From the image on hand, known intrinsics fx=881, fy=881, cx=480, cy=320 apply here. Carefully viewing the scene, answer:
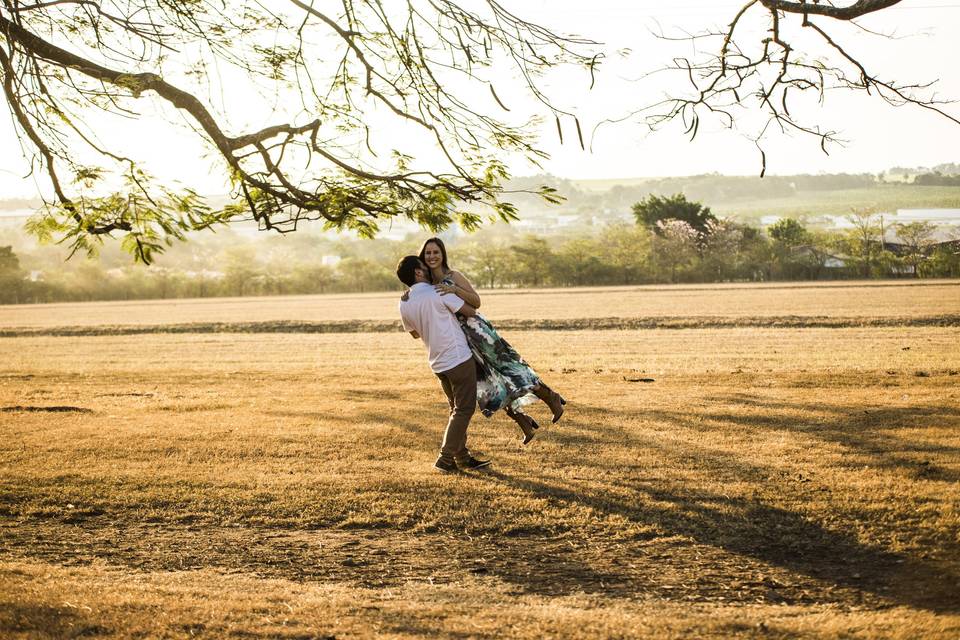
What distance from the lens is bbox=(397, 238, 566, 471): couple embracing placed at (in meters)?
7.80

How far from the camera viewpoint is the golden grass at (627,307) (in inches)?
1614

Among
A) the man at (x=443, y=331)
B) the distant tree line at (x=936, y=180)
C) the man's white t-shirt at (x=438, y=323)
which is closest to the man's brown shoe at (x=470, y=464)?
the man at (x=443, y=331)

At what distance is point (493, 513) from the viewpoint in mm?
7035

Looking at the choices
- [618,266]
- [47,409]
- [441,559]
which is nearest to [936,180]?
[618,266]

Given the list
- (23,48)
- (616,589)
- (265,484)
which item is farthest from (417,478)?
(23,48)

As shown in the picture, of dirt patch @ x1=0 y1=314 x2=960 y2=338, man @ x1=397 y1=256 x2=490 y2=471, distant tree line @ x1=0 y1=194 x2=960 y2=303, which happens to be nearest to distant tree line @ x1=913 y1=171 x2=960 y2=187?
distant tree line @ x1=0 y1=194 x2=960 y2=303

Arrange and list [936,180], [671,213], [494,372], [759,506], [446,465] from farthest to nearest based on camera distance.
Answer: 1. [936,180]
2. [671,213]
3. [446,465]
4. [494,372]
5. [759,506]

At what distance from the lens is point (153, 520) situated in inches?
282

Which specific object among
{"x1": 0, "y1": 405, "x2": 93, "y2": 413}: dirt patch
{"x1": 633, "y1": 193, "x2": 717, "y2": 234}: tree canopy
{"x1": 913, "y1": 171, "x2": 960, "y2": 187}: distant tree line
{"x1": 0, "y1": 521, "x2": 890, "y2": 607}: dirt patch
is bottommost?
{"x1": 0, "y1": 521, "x2": 890, "y2": 607}: dirt patch

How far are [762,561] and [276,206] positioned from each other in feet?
22.4

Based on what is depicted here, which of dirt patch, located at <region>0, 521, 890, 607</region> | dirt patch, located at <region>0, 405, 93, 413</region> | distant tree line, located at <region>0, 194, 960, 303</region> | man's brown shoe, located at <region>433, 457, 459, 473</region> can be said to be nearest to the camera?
dirt patch, located at <region>0, 521, 890, 607</region>

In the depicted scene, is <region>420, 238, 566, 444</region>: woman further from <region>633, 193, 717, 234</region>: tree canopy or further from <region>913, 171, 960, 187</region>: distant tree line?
<region>913, 171, 960, 187</region>: distant tree line

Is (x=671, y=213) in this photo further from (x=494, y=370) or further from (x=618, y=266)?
(x=494, y=370)

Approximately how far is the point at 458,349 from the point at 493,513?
157 centimetres
